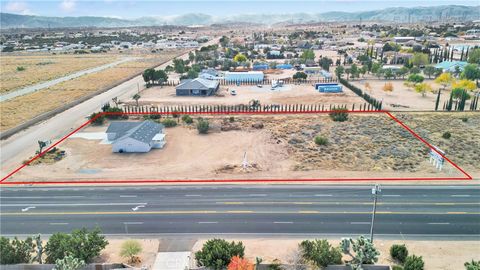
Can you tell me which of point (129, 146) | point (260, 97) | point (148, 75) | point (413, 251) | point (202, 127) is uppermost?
point (148, 75)

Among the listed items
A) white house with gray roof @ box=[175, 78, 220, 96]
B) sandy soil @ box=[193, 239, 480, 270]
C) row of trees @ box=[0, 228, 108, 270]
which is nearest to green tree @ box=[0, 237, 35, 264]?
row of trees @ box=[0, 228, 108, 270]

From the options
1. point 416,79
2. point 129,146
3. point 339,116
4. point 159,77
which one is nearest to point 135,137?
point 129,146

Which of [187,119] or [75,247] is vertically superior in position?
[187,119]

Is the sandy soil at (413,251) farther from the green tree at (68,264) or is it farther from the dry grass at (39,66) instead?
the dry grass at (39,66)

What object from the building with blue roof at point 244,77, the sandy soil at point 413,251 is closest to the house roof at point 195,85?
the building with blue roof at point 244,77

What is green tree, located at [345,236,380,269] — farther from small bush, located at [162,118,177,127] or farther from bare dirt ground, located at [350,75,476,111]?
bare dirt ground, located at [350,75,476,111]

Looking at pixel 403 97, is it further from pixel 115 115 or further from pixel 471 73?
pixel 115 115

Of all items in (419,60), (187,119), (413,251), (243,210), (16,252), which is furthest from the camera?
(419,60)
